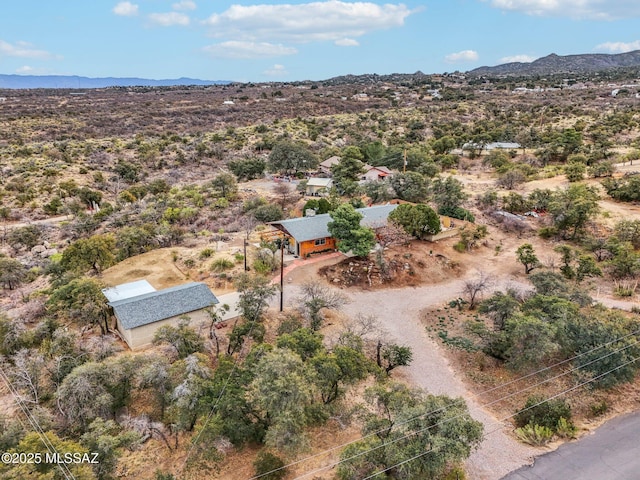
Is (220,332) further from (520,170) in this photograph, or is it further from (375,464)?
(520,170)

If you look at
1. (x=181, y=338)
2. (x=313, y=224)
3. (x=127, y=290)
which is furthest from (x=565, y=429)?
(x=127, y=290)

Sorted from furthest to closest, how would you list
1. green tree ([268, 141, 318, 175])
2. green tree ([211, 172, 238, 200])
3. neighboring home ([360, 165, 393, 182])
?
green tree ([268, 141, 318, 175])
neighboring home ([360, 165, 393, 182])
green tree ([211, 172, 238, 200])

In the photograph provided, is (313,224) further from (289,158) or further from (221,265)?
(289,158)

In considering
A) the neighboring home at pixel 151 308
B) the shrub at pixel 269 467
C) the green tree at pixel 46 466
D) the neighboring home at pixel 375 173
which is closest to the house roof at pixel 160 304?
the neighboring home at pixel 151 308

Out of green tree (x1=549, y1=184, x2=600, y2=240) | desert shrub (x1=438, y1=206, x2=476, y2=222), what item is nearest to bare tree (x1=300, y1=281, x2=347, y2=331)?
desert shrub (x1=438, y1=206, x2=476, y2=222)

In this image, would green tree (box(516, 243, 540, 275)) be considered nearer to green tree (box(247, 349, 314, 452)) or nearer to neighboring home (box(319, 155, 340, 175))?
green tree (box(247, 349, 314, 452))

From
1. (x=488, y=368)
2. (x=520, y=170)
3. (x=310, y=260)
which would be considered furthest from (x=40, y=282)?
(x=520, y=170)
